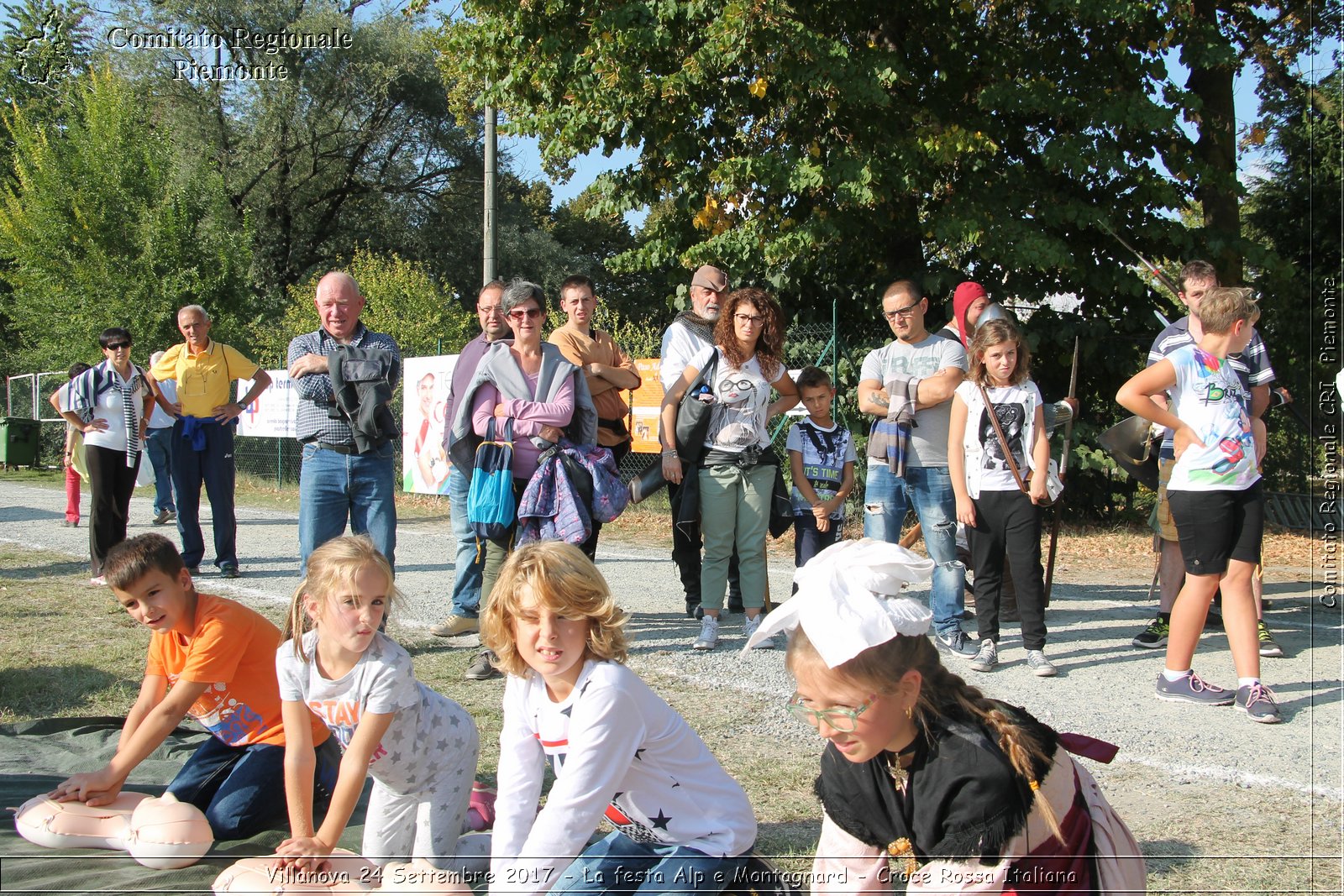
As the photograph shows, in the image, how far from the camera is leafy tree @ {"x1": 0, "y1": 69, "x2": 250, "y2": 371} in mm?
23500

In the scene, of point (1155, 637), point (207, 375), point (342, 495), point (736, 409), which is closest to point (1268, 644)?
point (1155, 637)

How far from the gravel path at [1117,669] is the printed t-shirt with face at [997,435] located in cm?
100

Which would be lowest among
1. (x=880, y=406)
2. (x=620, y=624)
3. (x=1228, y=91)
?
(x=620, y=624)

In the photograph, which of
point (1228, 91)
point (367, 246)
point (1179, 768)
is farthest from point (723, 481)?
point (367, 246)

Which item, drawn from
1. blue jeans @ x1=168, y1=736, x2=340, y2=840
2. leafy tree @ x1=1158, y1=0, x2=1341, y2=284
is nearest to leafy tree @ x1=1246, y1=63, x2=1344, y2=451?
leafy tree @ x1=1158, y1=0, x2=1341, y2=284

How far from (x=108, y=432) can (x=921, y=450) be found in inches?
234

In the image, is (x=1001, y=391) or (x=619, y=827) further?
(x=1001, y=391)

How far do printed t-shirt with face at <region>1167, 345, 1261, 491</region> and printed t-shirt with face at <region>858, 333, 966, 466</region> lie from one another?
1.26m

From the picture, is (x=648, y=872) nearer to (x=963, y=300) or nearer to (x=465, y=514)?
(x=465, y=514)

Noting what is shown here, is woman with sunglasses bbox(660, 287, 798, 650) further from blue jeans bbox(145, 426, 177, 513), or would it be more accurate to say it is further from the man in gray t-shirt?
blue jeans bbox(145, 426, 177, 513)

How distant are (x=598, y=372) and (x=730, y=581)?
1.63 metres

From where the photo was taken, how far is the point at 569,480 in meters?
5.47

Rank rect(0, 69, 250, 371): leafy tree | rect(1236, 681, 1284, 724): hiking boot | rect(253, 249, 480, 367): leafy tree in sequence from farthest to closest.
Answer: rect(0, 69, 250, 371): leafy tree, rect(253, 249, 480, 367): leafy tree, rect(1236, 681, 1284, 724): hiking boot

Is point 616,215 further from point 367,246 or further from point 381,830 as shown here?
point 367,246
